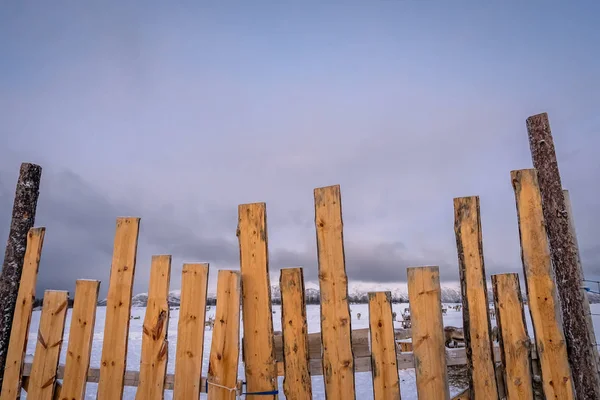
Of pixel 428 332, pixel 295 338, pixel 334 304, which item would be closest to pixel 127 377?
pixel 295 338

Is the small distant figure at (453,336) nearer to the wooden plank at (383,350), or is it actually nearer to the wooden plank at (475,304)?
the wooden plank at (475,304)

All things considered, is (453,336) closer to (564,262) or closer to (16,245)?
(564,262)

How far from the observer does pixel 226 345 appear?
10.2 ft

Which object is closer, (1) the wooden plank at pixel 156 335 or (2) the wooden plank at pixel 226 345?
Result: (2) the wooden plank at pixel 226 345

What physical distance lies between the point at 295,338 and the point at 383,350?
2.16 feet

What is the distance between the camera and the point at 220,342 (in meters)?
3.12

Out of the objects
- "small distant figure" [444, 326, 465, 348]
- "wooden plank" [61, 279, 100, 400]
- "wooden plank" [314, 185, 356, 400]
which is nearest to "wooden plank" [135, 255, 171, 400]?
"wooden plank" [61, 279, 100, 400]

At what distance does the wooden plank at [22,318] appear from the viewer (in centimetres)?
374

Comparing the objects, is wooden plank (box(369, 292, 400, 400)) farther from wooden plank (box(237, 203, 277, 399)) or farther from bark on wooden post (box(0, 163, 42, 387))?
bark on wooden post (box(0, 163, 42, 387))

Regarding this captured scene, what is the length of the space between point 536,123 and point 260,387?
126 inches

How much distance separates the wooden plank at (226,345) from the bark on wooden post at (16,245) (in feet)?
7.72

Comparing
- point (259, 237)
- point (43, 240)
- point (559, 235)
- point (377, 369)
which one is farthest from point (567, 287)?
point (43, 240)

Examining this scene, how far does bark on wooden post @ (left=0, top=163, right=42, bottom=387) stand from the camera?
394cm

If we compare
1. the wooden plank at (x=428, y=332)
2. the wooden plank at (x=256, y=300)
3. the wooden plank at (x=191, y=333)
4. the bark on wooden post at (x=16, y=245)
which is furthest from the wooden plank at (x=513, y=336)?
the bark on wooden post at (x=16, y=245)
